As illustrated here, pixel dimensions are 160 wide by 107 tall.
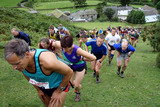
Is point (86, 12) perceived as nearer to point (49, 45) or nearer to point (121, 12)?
point (121, 12)

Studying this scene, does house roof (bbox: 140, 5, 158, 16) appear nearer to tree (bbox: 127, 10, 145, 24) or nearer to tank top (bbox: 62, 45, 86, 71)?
tree (bbox: 127, 10, 145, 24)

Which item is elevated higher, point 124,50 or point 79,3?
point 124,50

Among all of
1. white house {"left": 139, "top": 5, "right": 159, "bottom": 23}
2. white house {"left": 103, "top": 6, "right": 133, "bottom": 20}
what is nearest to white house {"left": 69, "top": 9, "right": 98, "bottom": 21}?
white house {"left": 103, "top": 6, "right": 133, "bottom": 20}

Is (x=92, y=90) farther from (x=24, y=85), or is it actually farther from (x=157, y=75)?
(x=157, y=75)

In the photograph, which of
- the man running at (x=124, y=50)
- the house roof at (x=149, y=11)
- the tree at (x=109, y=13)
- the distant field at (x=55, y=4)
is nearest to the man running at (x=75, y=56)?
the man running at (x=124, y=50)

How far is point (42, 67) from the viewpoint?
319 centimetres

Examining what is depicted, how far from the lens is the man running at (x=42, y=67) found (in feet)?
9.60

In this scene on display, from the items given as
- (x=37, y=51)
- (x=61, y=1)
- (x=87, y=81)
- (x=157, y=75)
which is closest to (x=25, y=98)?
(x=87, y=81)

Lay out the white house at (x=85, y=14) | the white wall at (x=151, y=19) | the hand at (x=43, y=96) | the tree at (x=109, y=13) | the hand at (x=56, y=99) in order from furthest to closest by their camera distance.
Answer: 1. the white house at (x=85, y=14)
2. the white wall at (x=151, y=19)
3. the tree at (x=109, y=13)
4. the hand at (x=43, y=96)
5. the hand at (x=56, y=99)

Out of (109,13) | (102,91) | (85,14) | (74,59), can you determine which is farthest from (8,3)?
(74,59)

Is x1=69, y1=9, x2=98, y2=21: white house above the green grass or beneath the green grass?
beneath

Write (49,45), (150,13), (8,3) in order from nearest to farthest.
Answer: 1. (49,45)
2. (8,3)
3. (150,13)

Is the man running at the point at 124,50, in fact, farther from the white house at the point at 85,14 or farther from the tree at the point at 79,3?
the tree at the point at 79,3

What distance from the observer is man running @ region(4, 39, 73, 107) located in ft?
9.60
